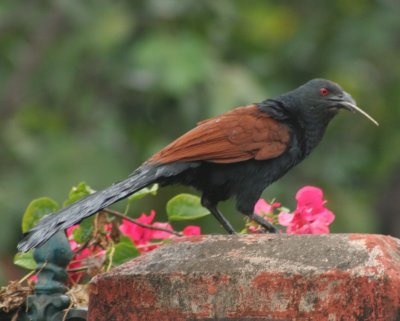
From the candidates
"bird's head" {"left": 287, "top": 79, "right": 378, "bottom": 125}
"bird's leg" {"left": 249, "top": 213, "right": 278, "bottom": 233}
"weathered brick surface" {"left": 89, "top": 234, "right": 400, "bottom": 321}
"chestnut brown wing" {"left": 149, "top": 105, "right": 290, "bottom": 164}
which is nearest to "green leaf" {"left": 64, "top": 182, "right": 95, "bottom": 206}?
"chestnut brown wing" {"left": 149, "top": 105, "right": 290, "bottom": 164}

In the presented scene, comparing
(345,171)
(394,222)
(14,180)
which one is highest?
(14,180)

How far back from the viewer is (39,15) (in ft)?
31.3

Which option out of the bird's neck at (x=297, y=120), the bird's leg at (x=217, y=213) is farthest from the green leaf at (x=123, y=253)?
the bird's neck at (x=297, y=120)

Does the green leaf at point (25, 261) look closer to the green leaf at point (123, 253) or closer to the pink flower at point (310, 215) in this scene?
the green leaf at point (123, 253)

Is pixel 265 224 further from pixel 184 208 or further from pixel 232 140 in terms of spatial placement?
pixel 232 140

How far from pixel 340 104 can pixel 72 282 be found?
4.65 feet

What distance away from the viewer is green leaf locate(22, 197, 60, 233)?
3027 mm

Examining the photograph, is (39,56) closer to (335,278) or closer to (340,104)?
(340,104)

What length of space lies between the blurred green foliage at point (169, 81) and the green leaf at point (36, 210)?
4.37 metres

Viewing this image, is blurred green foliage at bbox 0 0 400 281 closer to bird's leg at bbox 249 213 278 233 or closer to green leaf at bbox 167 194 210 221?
bird's leg at bbox 249 213 278 233

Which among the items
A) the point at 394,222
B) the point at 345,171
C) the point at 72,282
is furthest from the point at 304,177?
the point at 72,282

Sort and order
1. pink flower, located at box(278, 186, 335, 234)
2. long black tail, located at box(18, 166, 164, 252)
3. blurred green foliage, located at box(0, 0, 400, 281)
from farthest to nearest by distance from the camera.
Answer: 1. blurred green foliage, located at box(0, 0, 400, 281)
2. pink flower, located at box(278, 186, 335, 234)
3. long black tail, located at box(18, 166, 164, 252)

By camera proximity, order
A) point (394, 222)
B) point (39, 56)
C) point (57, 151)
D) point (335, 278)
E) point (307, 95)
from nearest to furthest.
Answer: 1. point (335, 278)
2. point (307, 95)
3. point (57, 151)
4. point (39, 56)
5. point (394, 222)

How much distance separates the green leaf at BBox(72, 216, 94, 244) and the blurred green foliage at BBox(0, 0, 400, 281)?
4354mm
